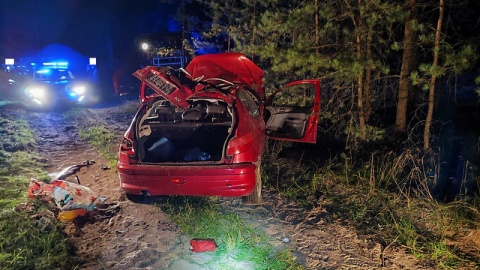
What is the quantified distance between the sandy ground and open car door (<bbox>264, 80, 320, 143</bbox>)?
109 centimetres

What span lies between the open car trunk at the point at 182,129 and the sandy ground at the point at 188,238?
0.79 m

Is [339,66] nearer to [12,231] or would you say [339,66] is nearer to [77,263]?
[77,263]

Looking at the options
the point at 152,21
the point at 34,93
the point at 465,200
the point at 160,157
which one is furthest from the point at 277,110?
the point at 152,21

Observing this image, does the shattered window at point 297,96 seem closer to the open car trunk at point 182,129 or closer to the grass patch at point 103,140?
the open car trunk at point 182,129

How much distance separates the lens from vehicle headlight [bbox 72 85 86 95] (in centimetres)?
1532

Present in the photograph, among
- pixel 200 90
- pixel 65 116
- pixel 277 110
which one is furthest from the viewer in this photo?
pixel 65 116

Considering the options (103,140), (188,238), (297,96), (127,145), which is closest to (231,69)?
(297,96)

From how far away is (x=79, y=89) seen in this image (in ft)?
50.9

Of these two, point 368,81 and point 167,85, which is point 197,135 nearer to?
point 167,85

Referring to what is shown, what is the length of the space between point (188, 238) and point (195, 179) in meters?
0.70

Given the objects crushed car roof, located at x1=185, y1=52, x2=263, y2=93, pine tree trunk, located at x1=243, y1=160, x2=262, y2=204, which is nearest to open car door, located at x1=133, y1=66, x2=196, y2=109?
pine tree trunk, located at x1=243, y1=160, x2=262, y2=204

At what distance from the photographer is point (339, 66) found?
543 centimetres

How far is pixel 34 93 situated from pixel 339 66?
13.5 m

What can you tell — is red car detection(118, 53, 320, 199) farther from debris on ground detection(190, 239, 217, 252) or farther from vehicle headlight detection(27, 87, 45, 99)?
vehicle headlight detection(27, 87, 45, 99)
